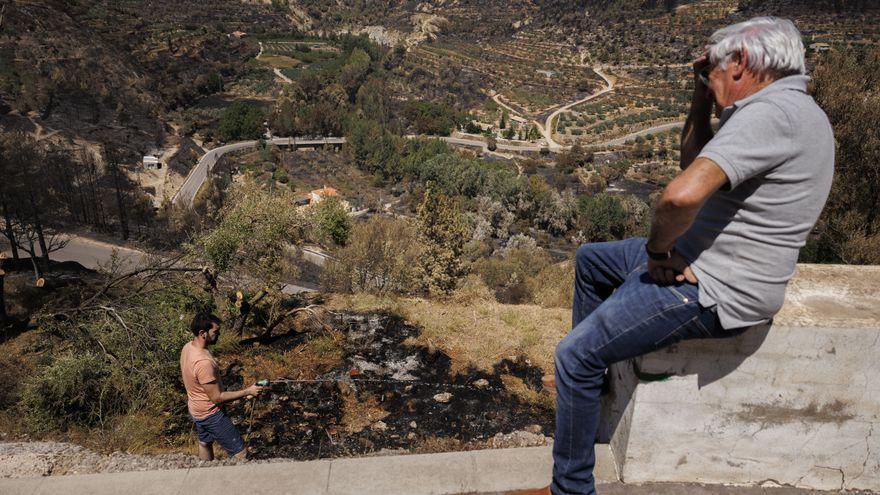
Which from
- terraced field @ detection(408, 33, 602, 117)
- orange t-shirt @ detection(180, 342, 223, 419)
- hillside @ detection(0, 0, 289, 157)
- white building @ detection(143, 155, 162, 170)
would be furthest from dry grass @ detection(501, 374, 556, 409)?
terraced field @ detection(408, 33, 602, 117)

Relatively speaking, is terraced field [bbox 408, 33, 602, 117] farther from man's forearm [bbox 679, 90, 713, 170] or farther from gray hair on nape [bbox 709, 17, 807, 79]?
gray hair on nape [bbox 709, 17, 807, 79]

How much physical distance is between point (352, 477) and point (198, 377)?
5.25 feet

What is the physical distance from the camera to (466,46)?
115 m

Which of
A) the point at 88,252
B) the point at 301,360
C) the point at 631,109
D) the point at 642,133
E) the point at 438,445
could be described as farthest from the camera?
the point at 631,109

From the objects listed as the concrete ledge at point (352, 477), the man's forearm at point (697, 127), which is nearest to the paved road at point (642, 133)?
the man's forearm at point (697, 127)

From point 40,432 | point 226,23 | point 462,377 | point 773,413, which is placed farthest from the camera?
point 226,23

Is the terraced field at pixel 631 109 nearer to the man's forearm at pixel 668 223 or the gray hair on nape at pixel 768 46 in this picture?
the gray hair on nape at pixel 768 46

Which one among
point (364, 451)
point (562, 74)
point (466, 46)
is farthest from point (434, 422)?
point (466, 46)

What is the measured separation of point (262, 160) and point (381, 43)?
239 ft

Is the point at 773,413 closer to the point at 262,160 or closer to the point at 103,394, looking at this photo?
the point at 103,394

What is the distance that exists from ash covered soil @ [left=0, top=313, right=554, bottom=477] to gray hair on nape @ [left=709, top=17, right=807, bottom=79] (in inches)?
109

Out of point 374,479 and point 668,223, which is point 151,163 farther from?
point 668,223

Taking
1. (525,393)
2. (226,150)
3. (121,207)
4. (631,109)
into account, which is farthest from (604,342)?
(631,109)

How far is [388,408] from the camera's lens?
493 cm
